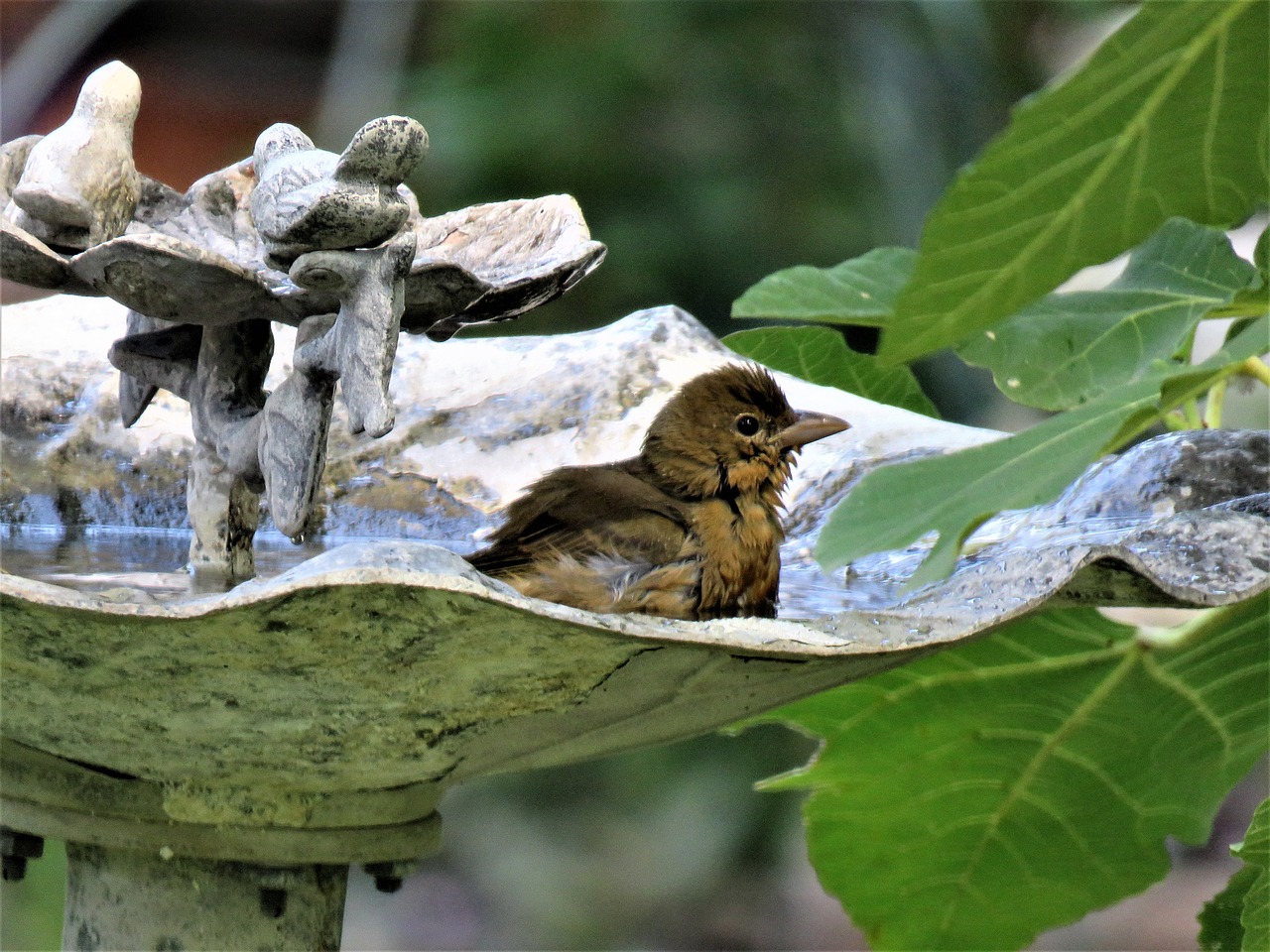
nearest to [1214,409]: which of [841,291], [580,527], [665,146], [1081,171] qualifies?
[841,291]

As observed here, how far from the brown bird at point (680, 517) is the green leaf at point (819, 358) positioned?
0.06 m

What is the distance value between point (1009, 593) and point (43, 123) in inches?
168

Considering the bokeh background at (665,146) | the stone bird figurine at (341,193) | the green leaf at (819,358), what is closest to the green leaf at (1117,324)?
the green leaf at (819,358)

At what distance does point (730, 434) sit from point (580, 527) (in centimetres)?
31

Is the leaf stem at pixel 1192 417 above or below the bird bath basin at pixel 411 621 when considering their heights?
above

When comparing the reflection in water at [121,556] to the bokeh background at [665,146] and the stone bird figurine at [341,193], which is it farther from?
the bokeh background at [665,146]

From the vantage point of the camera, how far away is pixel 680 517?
5.96 ft

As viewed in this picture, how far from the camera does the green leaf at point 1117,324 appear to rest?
144cm

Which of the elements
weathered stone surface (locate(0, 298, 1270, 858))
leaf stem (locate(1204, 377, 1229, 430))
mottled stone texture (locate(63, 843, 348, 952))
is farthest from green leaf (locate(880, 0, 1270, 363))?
mottled stone texture (locate(63, 843, 348, 952))

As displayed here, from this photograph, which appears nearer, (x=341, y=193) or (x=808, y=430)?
(x=341, y=193)

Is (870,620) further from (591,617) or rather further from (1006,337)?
(1006,337)

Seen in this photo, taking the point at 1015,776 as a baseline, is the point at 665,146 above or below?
above

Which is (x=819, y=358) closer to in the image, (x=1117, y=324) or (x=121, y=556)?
(x=1117, y=324)

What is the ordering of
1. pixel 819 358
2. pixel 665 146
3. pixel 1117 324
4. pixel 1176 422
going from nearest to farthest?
1. pixel 1117 324
2. pixel 1176 422
3. pixel 819 358
4. pixel 665 146
